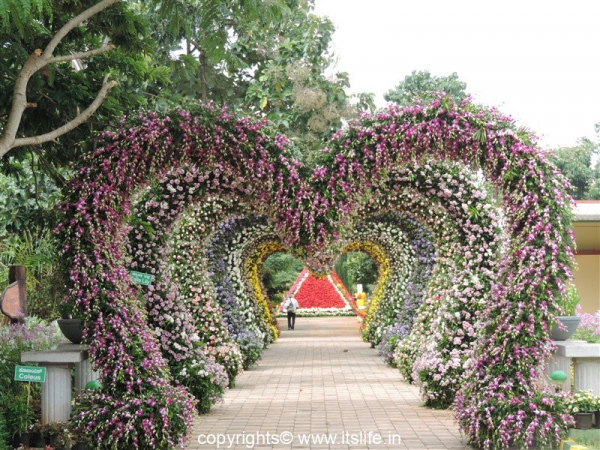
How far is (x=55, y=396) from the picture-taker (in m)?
7.59

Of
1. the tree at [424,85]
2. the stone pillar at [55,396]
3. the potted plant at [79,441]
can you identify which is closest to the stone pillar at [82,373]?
the stone pillar at [55,396]

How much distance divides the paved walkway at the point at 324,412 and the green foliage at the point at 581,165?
1815 cm

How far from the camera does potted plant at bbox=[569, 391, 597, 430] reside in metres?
7.63

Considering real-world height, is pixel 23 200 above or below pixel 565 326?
above

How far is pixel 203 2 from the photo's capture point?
7.01 metres

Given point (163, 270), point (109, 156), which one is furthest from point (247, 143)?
point (163, 270)

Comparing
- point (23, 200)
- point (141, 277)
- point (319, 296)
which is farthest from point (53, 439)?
point (319, 296)

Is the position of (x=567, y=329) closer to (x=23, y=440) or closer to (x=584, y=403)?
(x=584, y=403)

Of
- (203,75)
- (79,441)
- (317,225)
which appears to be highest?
(203,75)

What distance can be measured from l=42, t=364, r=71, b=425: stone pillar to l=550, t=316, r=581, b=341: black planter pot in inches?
177

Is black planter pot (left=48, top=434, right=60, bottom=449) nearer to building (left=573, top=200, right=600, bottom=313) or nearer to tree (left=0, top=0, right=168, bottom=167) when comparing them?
tree (left=0, top=0, right=168, bottom=167)

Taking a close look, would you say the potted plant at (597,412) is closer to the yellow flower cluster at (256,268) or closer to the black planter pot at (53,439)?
the black planter pot at (53,439)

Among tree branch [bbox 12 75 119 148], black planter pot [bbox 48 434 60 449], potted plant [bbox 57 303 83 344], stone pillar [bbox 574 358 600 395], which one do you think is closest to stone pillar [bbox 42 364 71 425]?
black planter pot [bbox 48 434 60 449]

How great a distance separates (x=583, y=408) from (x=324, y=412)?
3775 mm
